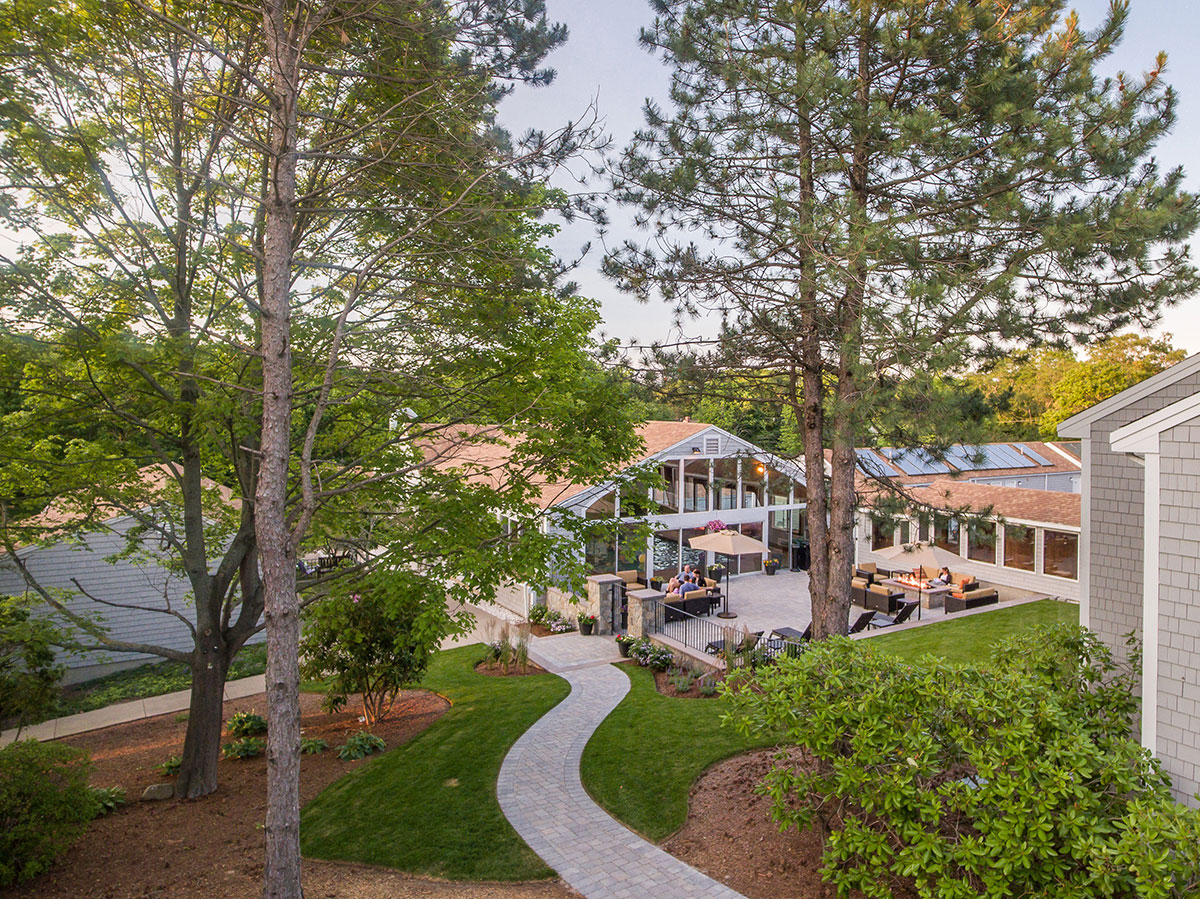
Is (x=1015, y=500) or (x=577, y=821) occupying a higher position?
(x=1015, y=500)

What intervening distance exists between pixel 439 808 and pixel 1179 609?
778 centimetres

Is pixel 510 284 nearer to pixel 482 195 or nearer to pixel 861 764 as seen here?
pixel 482 195

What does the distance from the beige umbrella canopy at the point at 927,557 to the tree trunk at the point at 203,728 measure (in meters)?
13.1

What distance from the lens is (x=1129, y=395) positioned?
8352mm

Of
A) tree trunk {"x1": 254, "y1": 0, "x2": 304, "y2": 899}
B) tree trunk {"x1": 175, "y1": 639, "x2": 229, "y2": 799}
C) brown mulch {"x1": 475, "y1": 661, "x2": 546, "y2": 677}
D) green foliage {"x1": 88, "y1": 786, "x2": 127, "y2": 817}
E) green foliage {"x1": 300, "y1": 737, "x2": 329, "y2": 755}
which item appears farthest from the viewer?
brown mulch {"x1": 475, "y1": 661, "x2": 546, "y2": 677}

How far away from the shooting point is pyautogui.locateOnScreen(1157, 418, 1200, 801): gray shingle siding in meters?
4.95

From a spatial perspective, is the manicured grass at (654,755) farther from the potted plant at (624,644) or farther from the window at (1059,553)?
the window at (1059,553)

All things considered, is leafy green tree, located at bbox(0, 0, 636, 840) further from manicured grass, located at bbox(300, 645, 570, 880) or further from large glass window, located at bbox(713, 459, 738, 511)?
large glass window, located at bbox(713, 459, 738, 511)

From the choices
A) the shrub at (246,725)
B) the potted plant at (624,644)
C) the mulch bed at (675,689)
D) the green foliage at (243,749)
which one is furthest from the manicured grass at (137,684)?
the mulch bed at (675,689)

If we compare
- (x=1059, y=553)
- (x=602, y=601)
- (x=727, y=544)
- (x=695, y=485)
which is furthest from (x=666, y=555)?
(x=1059, y=553)

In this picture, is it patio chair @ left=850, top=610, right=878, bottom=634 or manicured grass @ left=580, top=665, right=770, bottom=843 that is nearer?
manicured grass @ left=580, top=665, right=770, bottom=843

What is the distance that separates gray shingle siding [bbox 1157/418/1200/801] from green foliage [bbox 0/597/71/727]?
11723mm

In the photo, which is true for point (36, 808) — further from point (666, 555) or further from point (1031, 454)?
point (1031, 454)

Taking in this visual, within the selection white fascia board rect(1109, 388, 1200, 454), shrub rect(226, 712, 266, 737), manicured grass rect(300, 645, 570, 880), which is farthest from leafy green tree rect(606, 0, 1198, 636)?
shrub rect(226, 712, 266, 737)
